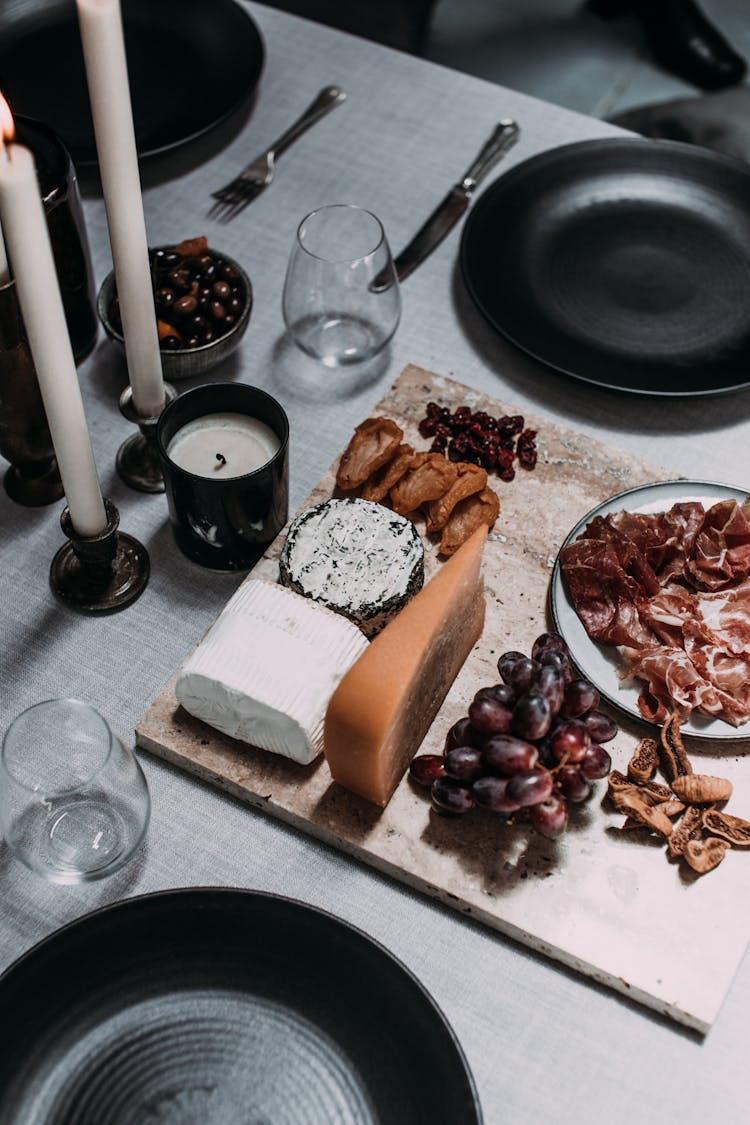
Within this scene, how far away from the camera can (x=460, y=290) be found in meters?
1.44

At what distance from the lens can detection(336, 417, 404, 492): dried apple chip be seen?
1.19 metres

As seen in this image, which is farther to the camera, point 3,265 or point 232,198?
point 232,198

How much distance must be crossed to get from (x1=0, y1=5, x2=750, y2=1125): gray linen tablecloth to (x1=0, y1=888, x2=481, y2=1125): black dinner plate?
0.21 ft

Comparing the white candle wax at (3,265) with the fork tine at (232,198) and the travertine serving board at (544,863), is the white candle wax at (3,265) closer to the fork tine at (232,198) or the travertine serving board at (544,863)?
the travertine serving board at (544,863)

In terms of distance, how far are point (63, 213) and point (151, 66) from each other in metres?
0.52

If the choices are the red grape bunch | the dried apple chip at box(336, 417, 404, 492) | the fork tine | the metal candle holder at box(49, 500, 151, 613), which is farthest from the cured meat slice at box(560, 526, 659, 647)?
the fork tine

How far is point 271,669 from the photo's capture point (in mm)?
977

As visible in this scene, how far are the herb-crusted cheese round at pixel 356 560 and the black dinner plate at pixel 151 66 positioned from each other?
0.66 metres

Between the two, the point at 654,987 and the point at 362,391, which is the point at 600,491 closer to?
the point at 362,391

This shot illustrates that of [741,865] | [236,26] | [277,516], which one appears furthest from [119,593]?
[236,26]

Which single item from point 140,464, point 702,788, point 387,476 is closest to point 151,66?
point 140,464

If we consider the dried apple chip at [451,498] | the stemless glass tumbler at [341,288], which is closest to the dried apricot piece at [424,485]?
the dried apple chip at [451,498]

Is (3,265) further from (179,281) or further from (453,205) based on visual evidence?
(453,205)

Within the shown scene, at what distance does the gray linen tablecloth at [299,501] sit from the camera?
2.95 feet
